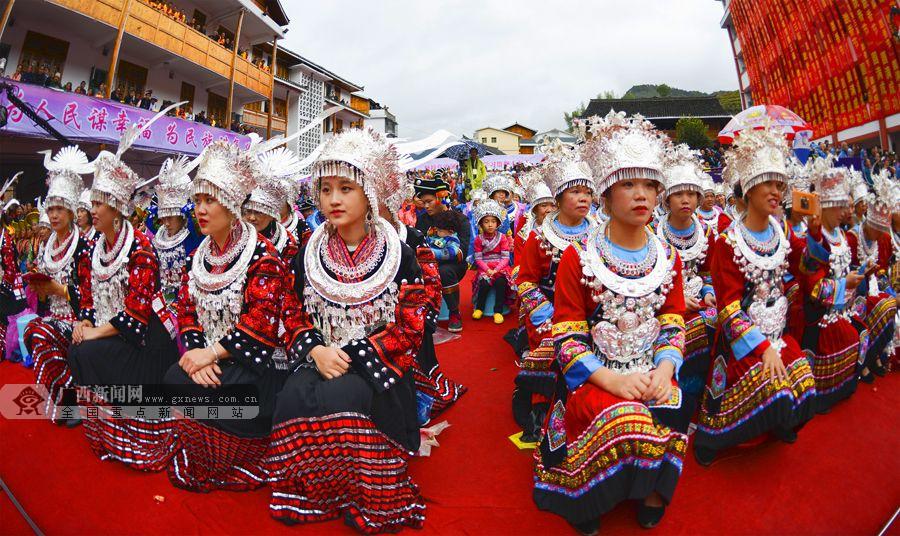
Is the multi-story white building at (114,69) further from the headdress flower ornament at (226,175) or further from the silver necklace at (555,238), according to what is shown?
the silver necklace at (555,238)

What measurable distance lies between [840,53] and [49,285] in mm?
23063

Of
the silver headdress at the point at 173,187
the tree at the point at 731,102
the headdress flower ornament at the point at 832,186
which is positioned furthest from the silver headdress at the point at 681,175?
the tree at the point at 731,102

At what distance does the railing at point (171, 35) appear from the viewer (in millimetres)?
11508

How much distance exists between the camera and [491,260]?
6.78m

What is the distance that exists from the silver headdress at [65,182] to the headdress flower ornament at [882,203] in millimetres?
6690

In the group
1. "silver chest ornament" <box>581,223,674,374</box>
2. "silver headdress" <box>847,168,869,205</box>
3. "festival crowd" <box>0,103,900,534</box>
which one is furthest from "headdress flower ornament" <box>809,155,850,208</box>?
"silver chest ornament" <box>581,223,674,374</box>

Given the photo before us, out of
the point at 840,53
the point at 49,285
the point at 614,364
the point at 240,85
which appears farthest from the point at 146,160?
the point at 840,53

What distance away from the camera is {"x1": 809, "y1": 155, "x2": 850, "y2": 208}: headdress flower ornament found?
10.4ft

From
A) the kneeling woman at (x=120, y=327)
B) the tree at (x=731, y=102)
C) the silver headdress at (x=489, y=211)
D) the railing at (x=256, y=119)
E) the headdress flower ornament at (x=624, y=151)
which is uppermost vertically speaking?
the tree at (x=731, y=102)

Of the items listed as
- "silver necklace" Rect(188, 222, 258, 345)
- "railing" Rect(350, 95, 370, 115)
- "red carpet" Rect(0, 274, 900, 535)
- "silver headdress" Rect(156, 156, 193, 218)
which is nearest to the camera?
"red carpet" Rect(0, 274, 900, 535)

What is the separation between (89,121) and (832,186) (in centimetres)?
1347

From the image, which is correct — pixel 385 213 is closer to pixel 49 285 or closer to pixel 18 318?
pixel 49 285

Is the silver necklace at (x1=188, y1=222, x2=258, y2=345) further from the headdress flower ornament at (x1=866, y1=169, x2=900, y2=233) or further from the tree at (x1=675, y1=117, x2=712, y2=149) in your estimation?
the tree at (x1=675, y1=117, x2=712, y2=149)

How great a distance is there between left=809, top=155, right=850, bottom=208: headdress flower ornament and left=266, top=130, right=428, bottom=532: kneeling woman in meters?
2.89
